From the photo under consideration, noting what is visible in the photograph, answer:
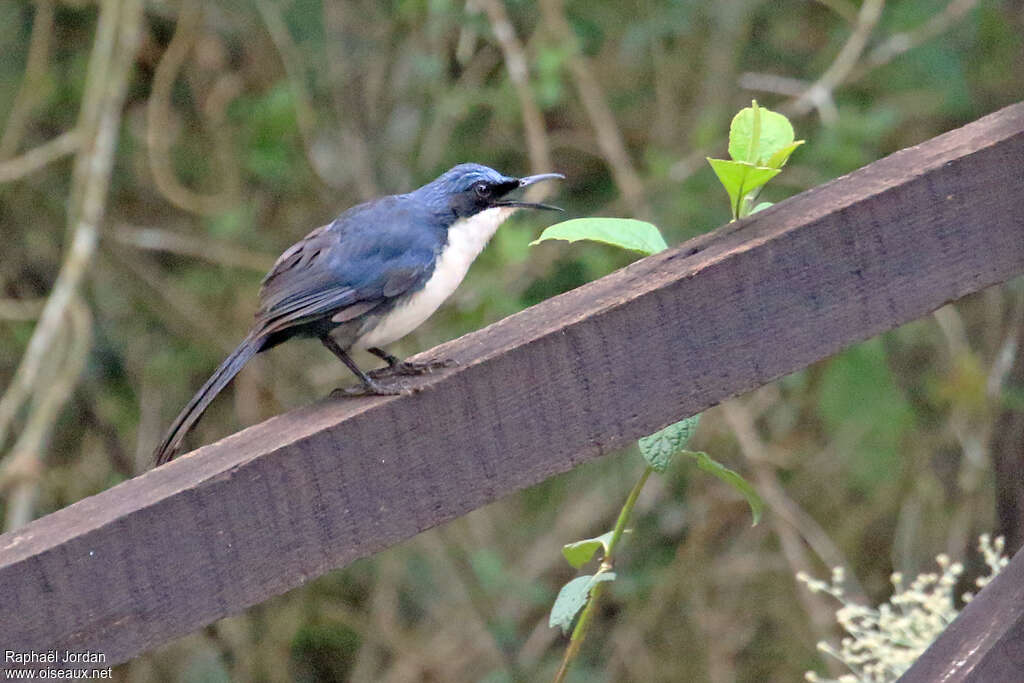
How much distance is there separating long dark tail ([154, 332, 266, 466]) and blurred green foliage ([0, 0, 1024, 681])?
1.88m

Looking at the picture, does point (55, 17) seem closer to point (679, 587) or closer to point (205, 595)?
point (679, 587)

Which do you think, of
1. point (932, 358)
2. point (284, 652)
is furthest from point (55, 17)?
point (932, 358)

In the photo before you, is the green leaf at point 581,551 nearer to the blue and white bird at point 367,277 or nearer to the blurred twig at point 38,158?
the blue and white bird at point 367,277

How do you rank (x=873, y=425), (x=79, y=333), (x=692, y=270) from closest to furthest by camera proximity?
(x=692, y=270), (x=79, y=333), (x=873, y=425)

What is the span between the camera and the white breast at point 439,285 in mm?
2486

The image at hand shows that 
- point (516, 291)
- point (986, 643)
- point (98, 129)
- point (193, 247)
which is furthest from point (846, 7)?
point (986, 643)

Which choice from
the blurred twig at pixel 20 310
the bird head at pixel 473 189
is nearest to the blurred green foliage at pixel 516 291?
the blurred twig at pixel 20 310

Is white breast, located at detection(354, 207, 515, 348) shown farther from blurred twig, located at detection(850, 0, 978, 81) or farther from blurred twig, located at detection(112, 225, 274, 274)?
blurred twig, located at detection(850, 0, 978, 81)

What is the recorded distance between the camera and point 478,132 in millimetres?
4949

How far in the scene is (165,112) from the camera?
475 cm

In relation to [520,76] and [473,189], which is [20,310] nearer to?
[520,76]

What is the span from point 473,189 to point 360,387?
935 mm

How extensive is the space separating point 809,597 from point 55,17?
3.65 m

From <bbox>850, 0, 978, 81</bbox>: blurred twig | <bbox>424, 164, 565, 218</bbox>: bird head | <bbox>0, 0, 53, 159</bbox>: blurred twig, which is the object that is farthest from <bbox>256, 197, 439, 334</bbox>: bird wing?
<bbox>850, 0, 978, 81</bbox>: blurred twig
